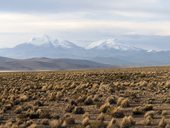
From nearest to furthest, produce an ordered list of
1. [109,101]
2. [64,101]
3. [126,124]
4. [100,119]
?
[126,124], [100,119], [109,101], [64,101]

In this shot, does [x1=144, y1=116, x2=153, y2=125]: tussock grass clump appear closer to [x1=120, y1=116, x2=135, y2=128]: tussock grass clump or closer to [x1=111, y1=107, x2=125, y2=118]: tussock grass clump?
[x1=120, y1=116, x2=135, y2=128]: tussock grass clump

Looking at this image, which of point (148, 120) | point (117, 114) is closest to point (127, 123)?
point (148, 120)

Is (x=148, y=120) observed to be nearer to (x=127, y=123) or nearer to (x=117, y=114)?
(x=127, y=123)

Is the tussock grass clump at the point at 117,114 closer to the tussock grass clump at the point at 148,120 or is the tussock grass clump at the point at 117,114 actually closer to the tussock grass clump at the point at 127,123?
the tussock grass clump at the point at 148,120

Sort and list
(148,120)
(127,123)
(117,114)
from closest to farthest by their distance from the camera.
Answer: (127,123)
(148,120)
(117,114)

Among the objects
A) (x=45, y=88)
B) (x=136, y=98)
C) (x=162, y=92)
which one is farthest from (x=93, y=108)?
(x=45, y=88)

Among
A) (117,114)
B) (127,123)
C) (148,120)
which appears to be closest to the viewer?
(127,123)

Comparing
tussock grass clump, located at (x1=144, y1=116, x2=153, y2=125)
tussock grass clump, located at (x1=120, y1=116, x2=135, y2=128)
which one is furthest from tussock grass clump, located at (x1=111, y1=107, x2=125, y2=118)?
tussock grass clump, located at (x1=120, y1=116, x2=135, y2=128)

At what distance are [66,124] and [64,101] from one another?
10.5 m

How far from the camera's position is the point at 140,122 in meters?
19.7

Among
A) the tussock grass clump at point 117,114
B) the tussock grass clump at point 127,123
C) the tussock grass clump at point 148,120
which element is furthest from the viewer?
the tussock grass clump at point 117,114

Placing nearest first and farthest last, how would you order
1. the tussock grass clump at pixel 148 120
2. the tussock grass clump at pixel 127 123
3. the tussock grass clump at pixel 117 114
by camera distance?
the tussock grass clump at pixel 127 123 < the tussock grass clump at pixel 148 120 < the tussock grass clump at pixel 117 114

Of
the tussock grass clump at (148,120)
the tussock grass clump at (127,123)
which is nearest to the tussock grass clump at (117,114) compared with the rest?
the tussock grass clump at (148,120)

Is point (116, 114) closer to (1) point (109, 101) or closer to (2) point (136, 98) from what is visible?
(1) point (109, 101)
